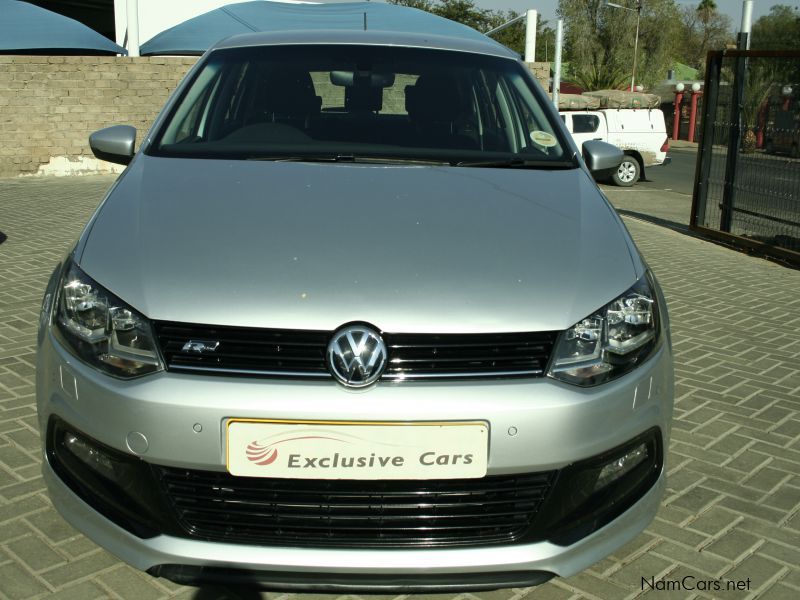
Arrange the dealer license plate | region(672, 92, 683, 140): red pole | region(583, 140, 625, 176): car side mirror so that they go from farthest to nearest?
region(672, 92, 683, 140): red pole, region(583, 140, 625, 176): car side mirror, the dealer license plate

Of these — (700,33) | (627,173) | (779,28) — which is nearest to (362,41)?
(627,173)

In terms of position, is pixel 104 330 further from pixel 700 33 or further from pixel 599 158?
pixel 700 33

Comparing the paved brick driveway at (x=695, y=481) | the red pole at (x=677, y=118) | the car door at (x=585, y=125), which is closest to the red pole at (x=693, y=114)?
the red pole at (x=677, y=118)

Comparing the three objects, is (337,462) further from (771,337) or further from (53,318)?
(771,337)

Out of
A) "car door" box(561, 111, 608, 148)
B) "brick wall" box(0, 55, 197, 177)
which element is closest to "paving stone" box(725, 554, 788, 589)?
"brick wall" box(0, 55, 197, 177)

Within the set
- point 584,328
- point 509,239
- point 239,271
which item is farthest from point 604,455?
point 239,271

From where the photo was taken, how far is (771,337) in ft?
19.2

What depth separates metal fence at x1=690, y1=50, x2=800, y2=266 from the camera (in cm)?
866

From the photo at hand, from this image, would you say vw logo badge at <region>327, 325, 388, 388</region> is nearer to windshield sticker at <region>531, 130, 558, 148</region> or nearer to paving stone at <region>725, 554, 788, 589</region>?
paving stone at <region>725, 554, 788, 589</region>

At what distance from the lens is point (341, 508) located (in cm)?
226

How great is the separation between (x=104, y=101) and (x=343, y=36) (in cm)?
1345

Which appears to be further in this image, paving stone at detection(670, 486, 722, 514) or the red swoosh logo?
paving stone at detection(670, 486, 722, 514)

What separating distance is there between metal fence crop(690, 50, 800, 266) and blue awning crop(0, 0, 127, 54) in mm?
13354

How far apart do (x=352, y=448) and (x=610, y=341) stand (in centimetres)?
75
